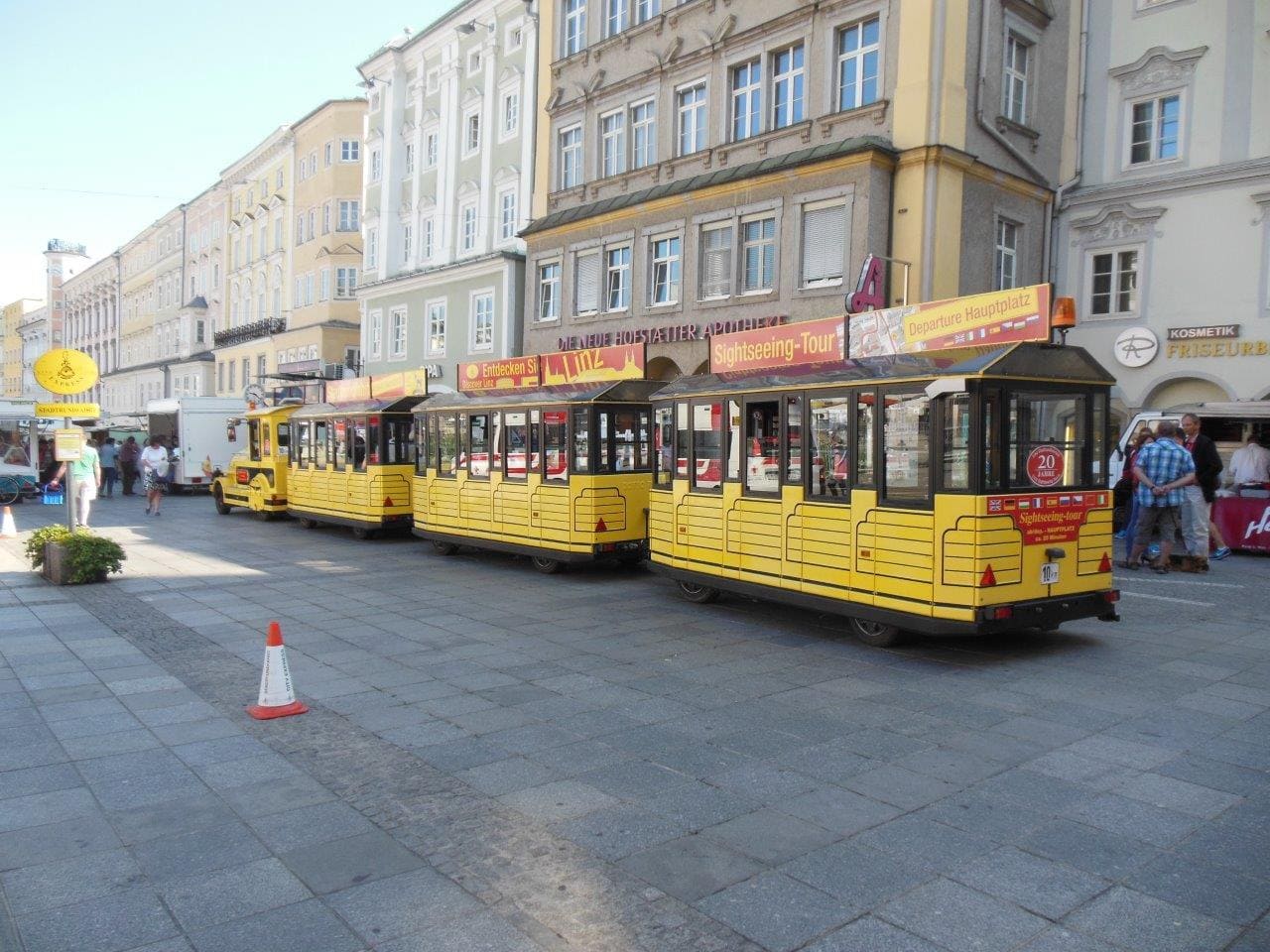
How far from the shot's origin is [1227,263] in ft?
61.5

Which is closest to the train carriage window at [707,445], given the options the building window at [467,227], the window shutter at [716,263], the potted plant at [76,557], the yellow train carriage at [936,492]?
the yellow train carriage at [936,492]

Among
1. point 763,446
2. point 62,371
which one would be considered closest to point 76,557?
point 62,371

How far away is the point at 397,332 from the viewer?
34438 millimetres

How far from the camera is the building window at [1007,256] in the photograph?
20092 mm

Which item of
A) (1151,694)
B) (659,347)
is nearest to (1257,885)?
(1151,694)

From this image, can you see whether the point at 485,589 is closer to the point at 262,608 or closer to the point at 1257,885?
the point at 262,608

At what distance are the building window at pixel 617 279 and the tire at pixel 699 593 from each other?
1399 centimetres

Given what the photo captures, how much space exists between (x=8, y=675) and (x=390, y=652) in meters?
2.92

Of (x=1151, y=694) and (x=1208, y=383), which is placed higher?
(x=1208, y=383)

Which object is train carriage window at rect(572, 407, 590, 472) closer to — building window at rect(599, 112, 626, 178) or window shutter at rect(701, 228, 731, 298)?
window shutter at rect(701, 228, 731, 298)

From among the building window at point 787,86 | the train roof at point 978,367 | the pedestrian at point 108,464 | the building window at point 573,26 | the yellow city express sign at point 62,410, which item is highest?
the building window at point 573,26

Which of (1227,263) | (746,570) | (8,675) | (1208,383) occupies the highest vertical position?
(1227,263)

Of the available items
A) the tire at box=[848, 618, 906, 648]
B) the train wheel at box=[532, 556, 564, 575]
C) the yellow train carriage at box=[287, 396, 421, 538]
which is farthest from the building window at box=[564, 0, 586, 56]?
the tire at box=[848, 618, 906, 648]

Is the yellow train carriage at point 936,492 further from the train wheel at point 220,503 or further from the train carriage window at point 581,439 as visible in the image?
the train wheel at point 220,503
